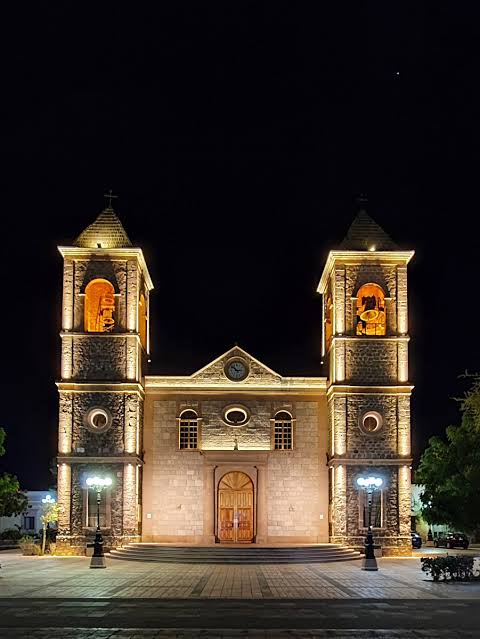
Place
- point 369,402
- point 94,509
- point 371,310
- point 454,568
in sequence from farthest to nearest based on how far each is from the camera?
1. point 371,310
2. point 369,402
3. point 94,509
4. point 454,568

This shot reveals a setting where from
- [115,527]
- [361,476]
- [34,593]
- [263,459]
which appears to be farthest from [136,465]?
[34,593]

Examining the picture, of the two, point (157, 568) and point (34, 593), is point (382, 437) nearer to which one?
point (157, 568)

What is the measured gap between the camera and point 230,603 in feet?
77.6

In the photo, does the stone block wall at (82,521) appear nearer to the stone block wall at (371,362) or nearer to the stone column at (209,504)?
the stone column at (209,504)

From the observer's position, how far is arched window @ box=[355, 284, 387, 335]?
4584cm

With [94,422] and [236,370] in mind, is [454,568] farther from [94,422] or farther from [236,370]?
[94,422]

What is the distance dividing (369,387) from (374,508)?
5.36 meters

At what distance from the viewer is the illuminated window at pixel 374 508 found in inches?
1722

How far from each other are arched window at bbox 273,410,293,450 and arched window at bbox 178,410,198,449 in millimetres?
3741

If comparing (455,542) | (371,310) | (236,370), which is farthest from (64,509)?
(455,542)

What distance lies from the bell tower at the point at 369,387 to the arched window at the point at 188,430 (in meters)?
6.34

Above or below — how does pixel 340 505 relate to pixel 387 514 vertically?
above

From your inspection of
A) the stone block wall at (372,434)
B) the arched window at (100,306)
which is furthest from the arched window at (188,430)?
the stone block wall at (372,434)

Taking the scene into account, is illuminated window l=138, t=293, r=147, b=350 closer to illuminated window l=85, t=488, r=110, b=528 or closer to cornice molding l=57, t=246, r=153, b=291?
cornice molding l=57, t=246, r=153, b=291
